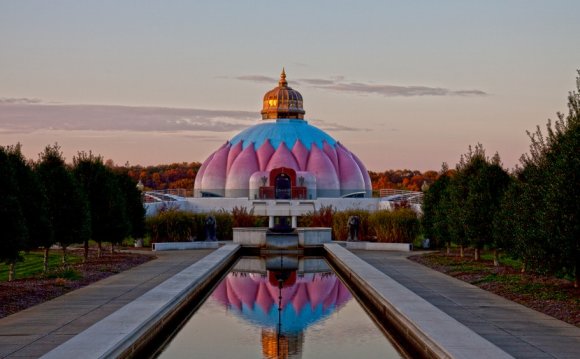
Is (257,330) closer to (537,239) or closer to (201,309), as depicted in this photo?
(201,309)

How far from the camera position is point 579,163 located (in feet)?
50.6

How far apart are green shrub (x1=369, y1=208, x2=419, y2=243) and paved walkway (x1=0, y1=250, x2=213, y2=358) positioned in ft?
44.8

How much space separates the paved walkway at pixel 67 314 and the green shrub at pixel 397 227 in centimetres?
1367

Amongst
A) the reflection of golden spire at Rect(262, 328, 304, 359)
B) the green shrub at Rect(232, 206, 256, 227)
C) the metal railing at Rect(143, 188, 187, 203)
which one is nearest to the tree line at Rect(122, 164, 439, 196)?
the metal railing at Rect(143, 188, 187, 203)

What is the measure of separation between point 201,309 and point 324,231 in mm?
16999

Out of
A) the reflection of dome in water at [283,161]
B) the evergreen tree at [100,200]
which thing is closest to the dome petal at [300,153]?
the reflection of dome in water at [283,161]

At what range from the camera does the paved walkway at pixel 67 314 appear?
11.1 m

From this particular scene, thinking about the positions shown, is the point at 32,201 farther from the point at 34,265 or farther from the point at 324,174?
the point at 324,174

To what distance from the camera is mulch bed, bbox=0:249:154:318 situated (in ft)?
49.3

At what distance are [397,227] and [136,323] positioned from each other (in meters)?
21.9

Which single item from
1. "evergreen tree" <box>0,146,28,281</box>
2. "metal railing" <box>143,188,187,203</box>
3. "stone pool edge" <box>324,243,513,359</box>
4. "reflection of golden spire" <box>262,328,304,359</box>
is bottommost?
"reflection of golden spire" <box>262,328,304,359</box>

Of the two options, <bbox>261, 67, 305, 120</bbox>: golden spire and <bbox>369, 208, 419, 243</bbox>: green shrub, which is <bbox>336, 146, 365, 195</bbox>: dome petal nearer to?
<bbox>261, 67, 305, 120</bbox>: golden spire

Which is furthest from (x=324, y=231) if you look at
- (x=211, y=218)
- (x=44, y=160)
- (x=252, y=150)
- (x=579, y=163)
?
(x=252, y=150)

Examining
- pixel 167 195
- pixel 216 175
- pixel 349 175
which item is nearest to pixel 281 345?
pixel 167 195
